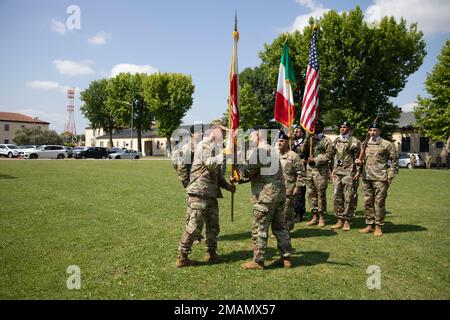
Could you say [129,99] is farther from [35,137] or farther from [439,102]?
[439,102]

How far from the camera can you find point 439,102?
37.9 m

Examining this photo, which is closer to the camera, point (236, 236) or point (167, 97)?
point (236, 236)

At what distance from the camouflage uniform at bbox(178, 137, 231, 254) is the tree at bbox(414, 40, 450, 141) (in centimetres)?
3773

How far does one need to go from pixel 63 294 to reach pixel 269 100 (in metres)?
45.2

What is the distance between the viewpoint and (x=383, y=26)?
32688 mm

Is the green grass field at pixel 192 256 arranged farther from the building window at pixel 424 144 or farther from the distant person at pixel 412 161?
the building window at pixel 424 144

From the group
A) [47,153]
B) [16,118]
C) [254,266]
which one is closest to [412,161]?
[254,266]

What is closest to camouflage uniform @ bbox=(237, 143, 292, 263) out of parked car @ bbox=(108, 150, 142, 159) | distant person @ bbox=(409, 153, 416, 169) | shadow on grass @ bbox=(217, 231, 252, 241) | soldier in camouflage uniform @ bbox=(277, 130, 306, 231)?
soldier in camouflage uniform @ bbox=(277, 130, 306, 231)

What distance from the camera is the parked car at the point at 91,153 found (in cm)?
5069

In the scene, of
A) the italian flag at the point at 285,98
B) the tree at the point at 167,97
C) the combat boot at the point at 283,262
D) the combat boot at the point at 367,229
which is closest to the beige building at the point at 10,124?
the tree at the point at 167,97

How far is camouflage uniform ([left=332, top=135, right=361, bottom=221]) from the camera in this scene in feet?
28.8

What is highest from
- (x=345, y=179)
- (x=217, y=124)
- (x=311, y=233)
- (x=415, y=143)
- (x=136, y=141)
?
(x=136, y=141)

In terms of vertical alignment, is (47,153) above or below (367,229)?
above
